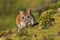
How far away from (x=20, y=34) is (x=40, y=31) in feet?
2.23

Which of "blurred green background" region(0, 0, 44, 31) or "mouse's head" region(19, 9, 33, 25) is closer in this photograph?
"mouse's head" region(19, 9, 33, 25)

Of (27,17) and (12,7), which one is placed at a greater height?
(27,17)

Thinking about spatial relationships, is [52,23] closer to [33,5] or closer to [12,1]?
[33,5]

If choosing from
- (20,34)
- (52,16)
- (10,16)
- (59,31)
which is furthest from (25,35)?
(10,16)

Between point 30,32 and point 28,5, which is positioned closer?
point 30,32

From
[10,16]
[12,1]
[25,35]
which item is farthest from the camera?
[12,1]

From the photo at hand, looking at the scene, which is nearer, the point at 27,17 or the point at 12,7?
the point at 27,17

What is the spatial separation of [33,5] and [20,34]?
386 inches

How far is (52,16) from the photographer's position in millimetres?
12352

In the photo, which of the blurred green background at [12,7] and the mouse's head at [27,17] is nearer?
the mouse's head at [27,17]

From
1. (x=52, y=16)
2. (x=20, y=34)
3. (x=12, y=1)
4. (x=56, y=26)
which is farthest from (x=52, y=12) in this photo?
(x=12, y=1)

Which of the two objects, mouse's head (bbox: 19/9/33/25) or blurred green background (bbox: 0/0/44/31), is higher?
mouse's head (bbox: 19/9/33/25)

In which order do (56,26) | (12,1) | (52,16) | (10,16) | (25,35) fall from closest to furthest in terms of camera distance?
(25,35)
(56,26)
(52,16)
(10,16)
(12,1)

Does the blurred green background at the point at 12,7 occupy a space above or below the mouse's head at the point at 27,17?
below
